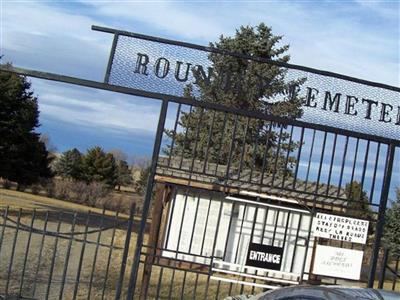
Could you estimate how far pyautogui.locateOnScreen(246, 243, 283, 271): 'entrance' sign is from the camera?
8.45m

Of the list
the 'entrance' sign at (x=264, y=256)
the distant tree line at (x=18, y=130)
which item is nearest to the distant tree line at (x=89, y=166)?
the distant tree line at (x=18, y=130)

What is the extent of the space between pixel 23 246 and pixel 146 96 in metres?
12.4

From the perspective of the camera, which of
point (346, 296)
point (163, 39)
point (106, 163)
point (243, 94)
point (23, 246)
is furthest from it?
point (106, 163)

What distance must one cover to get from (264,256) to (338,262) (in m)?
1.02

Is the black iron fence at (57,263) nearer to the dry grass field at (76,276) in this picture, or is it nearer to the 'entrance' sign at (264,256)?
the dry grass field at (76,276)

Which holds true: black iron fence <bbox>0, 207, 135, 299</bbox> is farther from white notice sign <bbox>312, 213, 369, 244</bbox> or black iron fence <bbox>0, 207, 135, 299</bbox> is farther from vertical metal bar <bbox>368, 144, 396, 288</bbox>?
vertical metal bar <bbox>368, 144, 396, 288</bbox>

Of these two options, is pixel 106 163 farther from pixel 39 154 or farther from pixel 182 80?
pixel 182 80

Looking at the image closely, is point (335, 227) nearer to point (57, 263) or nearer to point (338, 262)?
point (338, 262)

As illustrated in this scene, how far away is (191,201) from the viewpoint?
1111 centimetres

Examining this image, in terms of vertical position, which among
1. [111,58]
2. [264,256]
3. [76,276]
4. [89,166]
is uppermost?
[111,58]

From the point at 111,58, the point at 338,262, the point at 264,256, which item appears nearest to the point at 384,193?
the point at 338,262

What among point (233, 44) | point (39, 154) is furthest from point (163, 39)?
point (39, 154)

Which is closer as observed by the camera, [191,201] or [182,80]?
[182,80]

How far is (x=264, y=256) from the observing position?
849 centimetres
